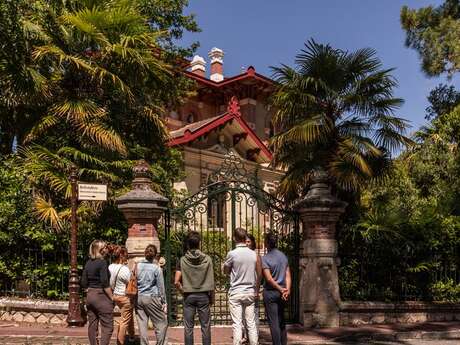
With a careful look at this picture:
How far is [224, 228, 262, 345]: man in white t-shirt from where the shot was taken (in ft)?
23.7

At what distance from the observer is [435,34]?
16766mm

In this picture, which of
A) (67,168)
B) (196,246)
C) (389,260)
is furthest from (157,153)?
(196,246)

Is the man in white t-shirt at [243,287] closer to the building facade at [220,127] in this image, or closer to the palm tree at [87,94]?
the palm tree at [87,94]

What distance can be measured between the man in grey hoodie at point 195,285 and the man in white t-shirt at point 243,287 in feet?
1.05

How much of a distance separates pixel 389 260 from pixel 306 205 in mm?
2754

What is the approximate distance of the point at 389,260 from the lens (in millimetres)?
12156

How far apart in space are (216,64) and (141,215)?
22.5 metres

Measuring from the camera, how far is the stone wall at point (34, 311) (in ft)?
35.6

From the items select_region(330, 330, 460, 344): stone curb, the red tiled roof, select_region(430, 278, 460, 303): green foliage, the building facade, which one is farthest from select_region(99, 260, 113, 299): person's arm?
the red tiled roof

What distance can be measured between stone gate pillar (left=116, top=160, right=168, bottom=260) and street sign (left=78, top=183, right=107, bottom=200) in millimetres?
454

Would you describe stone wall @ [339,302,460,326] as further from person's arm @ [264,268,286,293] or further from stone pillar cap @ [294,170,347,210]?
person's arm @ [264,268,286,293]

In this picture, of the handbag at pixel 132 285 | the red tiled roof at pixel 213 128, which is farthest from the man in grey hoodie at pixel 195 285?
the red tiled roof at pixel 213 128

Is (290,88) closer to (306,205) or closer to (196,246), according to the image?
(306,205)

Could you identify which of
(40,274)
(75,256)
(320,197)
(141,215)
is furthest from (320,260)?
(40,274)
